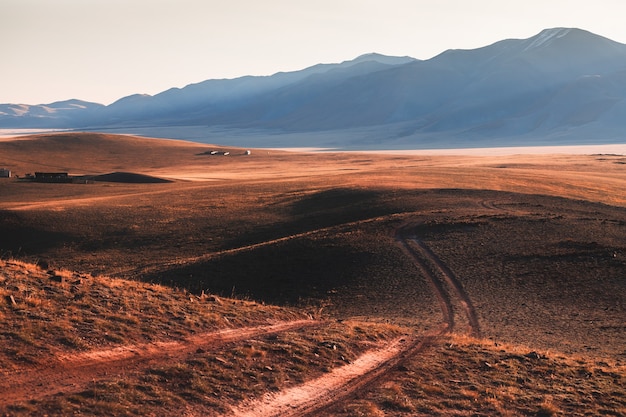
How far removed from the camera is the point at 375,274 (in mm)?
32500

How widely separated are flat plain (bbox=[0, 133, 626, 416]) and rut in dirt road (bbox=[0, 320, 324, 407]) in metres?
0.06

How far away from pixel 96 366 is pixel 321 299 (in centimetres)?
1525

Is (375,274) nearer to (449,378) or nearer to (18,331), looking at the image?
(449,378)

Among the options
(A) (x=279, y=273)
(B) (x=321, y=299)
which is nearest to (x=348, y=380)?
(B) (x=321, y=299)

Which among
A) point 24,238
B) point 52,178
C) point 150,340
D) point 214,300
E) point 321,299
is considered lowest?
point 321,299

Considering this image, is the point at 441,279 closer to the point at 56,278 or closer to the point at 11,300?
the point at 56,278

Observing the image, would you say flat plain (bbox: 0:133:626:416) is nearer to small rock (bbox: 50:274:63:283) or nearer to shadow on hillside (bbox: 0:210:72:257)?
small rock (bbox: 50:274:63:283)

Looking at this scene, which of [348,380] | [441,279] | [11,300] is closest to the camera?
[348,380]

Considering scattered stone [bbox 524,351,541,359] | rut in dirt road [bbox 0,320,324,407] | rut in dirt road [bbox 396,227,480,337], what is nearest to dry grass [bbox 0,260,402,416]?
rut in dirt road [bbox 0,320,324,407]

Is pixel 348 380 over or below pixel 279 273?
over

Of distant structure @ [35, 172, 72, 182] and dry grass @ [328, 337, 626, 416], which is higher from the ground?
distant structure @ [35, 172, 72, 182]

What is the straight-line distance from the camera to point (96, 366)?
1523 centimetres

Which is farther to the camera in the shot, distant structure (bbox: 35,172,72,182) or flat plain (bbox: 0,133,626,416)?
distant structure (bbox: 35,172,72,182)

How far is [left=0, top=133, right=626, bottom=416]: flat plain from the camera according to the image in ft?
50.6
